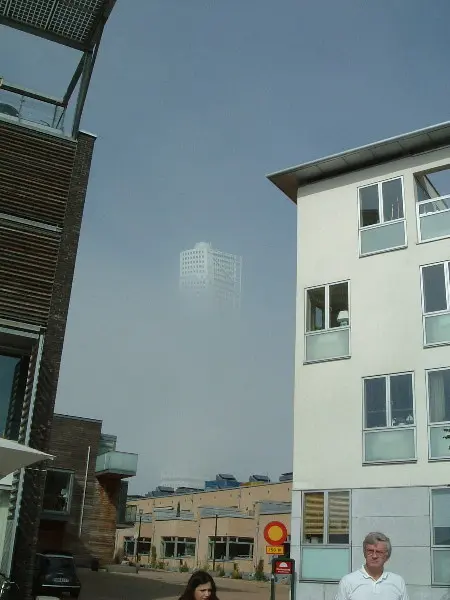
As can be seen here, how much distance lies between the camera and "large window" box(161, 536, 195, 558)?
5719cm

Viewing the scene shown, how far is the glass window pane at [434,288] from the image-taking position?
16922mm

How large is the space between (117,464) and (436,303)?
24.5 meters

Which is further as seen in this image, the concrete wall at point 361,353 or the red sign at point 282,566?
the concrete wall at point 361,353

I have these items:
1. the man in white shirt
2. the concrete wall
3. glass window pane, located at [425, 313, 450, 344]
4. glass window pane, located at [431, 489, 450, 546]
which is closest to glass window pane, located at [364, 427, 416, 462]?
the concrete wall

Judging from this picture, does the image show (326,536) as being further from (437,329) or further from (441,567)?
(437,329)

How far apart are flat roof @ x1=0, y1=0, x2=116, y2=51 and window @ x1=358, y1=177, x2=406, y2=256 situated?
894 cm

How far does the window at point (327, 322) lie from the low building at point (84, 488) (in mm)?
21320

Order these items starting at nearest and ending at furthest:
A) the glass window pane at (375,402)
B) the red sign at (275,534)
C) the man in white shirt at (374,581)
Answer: the man in white shirt at (374,581) → the red sign at (275,534) → the glass window pane at (375,402)

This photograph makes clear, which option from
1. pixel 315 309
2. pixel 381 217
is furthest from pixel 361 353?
pixel 381 217

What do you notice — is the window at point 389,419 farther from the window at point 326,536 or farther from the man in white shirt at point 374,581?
the man in white shirt at point 374,581

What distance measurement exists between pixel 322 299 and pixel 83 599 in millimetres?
12349

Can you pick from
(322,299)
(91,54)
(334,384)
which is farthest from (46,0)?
(334,384)

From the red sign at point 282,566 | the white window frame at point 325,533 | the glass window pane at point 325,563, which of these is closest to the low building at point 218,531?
the white window frame at point 325,533

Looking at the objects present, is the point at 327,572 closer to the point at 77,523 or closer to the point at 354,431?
the point at 354,431
